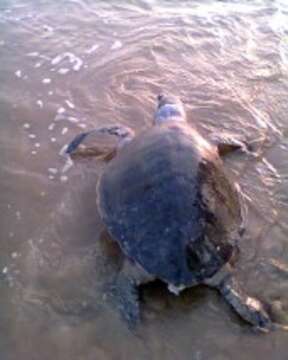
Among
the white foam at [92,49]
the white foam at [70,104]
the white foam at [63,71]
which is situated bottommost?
the white foam at [70,104]

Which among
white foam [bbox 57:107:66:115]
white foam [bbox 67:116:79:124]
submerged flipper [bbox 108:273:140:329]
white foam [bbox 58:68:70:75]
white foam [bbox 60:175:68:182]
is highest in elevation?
white foam [bbox 58:68:70:75]

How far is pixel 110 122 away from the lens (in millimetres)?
5035

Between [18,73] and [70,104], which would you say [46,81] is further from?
[70,104]

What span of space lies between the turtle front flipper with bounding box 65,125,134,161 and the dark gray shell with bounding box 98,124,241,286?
0.53 meters

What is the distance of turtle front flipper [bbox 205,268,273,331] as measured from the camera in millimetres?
3396

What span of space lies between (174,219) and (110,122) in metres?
1.91

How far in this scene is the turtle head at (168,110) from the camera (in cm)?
466

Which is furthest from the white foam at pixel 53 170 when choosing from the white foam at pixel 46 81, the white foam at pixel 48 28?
the white foam at pixel 48 28

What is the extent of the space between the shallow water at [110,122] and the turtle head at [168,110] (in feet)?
0.71

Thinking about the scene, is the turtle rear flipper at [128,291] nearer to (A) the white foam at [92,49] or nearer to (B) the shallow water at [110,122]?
(B) the shallow water at [110,122]

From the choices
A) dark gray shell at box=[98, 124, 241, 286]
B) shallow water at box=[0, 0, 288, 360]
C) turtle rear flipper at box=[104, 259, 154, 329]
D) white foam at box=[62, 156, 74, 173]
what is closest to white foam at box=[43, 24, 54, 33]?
shallow water at box=[0, 0, 288, 360]

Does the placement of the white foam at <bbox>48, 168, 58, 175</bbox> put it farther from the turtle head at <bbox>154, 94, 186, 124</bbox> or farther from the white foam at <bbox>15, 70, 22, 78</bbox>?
the white foam at <bbox>15, 70, 22, 78</bbox>

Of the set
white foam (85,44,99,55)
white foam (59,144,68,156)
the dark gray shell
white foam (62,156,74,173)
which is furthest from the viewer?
white foam (85,44,99,55)

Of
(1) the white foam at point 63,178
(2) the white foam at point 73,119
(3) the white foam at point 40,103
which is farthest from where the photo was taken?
(3) the white foam at point 40,103
